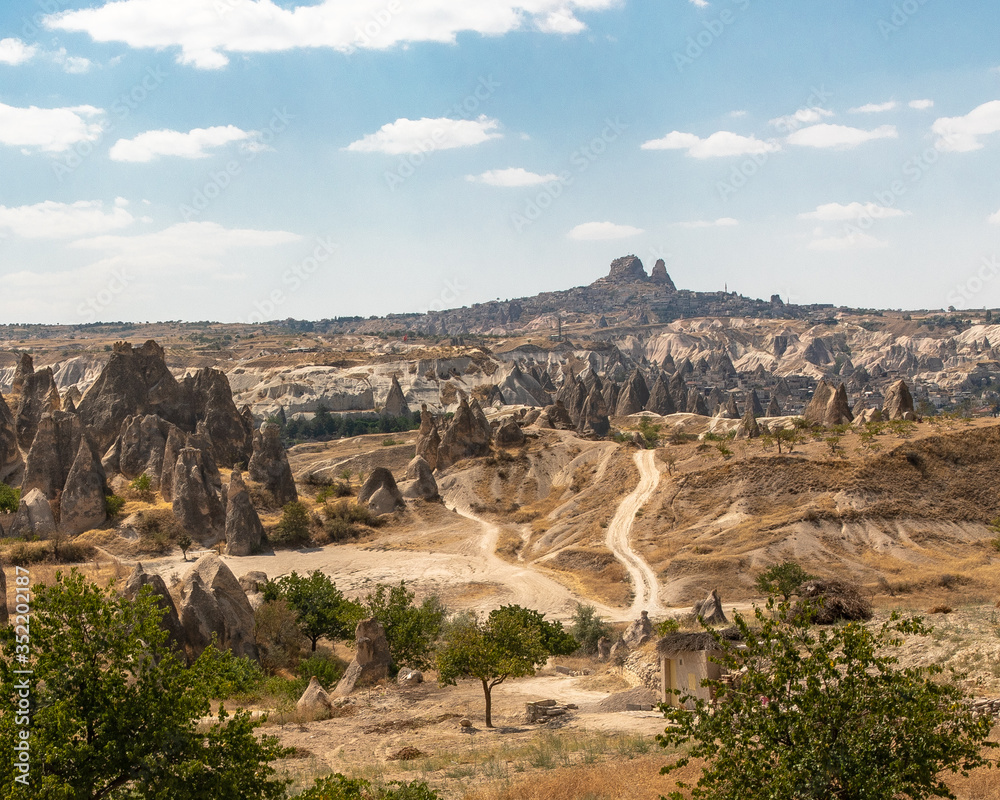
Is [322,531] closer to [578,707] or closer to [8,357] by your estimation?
[578,707]

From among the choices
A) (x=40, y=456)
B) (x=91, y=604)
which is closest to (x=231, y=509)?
(x=40, y=456)

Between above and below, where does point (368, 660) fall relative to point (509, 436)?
below

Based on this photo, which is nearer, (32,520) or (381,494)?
(32,520)

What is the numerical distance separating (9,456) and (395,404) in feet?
253

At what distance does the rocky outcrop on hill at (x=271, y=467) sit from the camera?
66.4 m

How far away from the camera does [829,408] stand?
8181cm

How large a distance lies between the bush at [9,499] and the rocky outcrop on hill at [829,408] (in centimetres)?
6286

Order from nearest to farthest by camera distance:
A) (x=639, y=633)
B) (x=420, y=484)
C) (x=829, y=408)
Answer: (x=639, y=633), (x=420, y=484), (x=829, y=408)

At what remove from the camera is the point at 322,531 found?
63.3m

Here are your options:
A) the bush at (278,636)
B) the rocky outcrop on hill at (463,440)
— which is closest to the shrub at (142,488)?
the rocky outcrop on hill at (463,440)

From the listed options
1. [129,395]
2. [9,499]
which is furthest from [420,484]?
[9,499]

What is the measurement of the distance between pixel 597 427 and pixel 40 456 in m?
70.7

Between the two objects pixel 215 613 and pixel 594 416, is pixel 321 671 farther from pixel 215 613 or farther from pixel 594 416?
pixel 594 416

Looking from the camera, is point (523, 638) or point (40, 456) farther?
point (40, 456)
